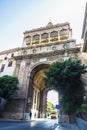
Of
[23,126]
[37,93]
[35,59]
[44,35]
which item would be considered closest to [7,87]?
[35,59]

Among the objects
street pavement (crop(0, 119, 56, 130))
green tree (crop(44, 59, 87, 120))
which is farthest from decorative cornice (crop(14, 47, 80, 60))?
street pavement (crop(0, 119, 56, 130))

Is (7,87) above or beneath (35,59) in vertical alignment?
beneath

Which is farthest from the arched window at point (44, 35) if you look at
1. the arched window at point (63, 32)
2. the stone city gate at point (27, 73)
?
the stone city gate at point (27, 73)

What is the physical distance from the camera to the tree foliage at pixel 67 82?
11.6 m

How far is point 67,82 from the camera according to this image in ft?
38.8

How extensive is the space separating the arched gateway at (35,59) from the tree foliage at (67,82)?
4.57 metres

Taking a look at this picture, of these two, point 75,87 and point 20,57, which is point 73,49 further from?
point 20,57

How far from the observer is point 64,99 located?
38.7 feet

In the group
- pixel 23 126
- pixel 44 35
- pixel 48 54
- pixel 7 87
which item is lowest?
pixel 23 126

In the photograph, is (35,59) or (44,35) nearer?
(35,59)

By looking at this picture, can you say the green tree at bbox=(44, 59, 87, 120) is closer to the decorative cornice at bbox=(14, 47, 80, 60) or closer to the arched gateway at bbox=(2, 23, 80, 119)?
the arched gateway at bbox=(2, 23, 80, 119)

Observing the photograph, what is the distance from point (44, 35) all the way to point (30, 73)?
868cm

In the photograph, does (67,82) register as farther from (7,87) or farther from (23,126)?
(7,87)

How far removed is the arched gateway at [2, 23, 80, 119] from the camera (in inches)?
604
